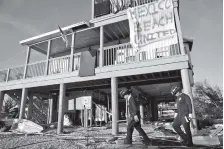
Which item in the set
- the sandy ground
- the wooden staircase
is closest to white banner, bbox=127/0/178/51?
the sandy ground

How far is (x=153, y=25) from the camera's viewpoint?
24.9ft

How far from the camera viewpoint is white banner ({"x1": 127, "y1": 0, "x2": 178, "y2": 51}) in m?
7.23

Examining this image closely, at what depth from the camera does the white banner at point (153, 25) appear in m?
7.23

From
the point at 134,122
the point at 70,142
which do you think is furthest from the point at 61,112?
the point at 134,122

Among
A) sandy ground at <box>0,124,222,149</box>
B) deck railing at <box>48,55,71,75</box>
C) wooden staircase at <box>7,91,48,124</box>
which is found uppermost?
deck railing at <box>48,55,71,75</box>

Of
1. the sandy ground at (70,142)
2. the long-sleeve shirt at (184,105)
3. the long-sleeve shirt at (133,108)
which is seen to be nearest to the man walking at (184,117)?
the long-sleeve shirt at (184,105)

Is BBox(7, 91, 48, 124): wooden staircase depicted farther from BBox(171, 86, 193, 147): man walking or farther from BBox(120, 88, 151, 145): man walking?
BBox(171, 86, 193, 147): man walking

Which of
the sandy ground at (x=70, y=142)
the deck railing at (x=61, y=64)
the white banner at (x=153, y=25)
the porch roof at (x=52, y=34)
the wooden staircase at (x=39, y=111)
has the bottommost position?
the sandy ground at (x=70, y=142)

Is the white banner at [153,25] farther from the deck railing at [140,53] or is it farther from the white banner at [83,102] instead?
the white banner at [83,102]

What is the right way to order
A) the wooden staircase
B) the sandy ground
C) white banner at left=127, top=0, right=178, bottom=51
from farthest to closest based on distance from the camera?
the wooden staircase, white banner at left=127, top=0, right=178, bottom=51, the sandy ground

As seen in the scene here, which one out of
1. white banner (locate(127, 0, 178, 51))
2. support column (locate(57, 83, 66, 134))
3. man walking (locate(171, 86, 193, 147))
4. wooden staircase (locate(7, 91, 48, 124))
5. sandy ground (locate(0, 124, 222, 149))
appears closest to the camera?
man walking (locate(171, 86, 193, 147))

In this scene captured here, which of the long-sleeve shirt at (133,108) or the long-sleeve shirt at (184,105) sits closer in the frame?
the long-sleeve shirt at (184,105)

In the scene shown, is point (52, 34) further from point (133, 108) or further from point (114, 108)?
point (133, 108)

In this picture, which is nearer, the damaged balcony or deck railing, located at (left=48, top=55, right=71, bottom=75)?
the damaged balcony
